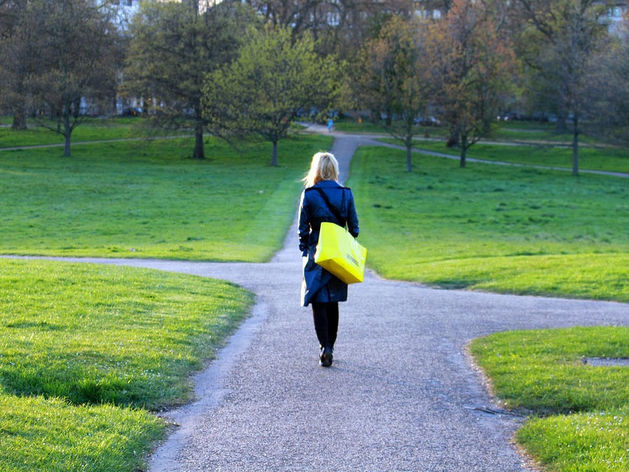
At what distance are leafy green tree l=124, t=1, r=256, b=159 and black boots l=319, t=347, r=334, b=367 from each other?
47736 mm

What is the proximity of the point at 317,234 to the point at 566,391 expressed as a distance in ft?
9.37

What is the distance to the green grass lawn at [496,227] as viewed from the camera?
1612 centimetres

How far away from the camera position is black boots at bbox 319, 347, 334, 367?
316 inches

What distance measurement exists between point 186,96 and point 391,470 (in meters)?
52.1

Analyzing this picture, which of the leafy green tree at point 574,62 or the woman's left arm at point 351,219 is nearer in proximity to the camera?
the woman's left arm at point 351,219

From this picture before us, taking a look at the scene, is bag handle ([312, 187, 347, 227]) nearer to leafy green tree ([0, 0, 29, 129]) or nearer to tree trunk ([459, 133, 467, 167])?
tree trunk ([459, 133, 467, 167])

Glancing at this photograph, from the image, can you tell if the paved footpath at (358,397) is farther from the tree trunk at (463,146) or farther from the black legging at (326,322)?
the tree trunk at (463,146)

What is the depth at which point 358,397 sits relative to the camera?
696 cm

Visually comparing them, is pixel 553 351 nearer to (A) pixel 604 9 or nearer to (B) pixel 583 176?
(B) pixel 583 176

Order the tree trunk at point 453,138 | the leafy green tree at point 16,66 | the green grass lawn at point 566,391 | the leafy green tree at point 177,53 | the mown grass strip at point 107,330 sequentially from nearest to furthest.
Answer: the green grass lawn at point 566,391 < the mown grass strip at point 107,330 < the leafy green tree at point 16,66 < the leafy green tree at point 177,53 < the tree trunk at point 453,138

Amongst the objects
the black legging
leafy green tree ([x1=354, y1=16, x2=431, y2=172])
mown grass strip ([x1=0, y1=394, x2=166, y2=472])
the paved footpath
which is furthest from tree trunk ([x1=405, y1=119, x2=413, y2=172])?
mown grass strip ([x1=0, y1=394, x2=166, y2=472])

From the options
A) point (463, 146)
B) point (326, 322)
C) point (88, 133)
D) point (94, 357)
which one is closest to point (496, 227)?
point (326, 322)

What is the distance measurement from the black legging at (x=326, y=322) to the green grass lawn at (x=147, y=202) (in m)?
11.3

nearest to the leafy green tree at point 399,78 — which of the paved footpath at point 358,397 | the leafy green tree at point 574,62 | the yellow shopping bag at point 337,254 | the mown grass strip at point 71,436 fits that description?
the leafy green tree at point 574,62
